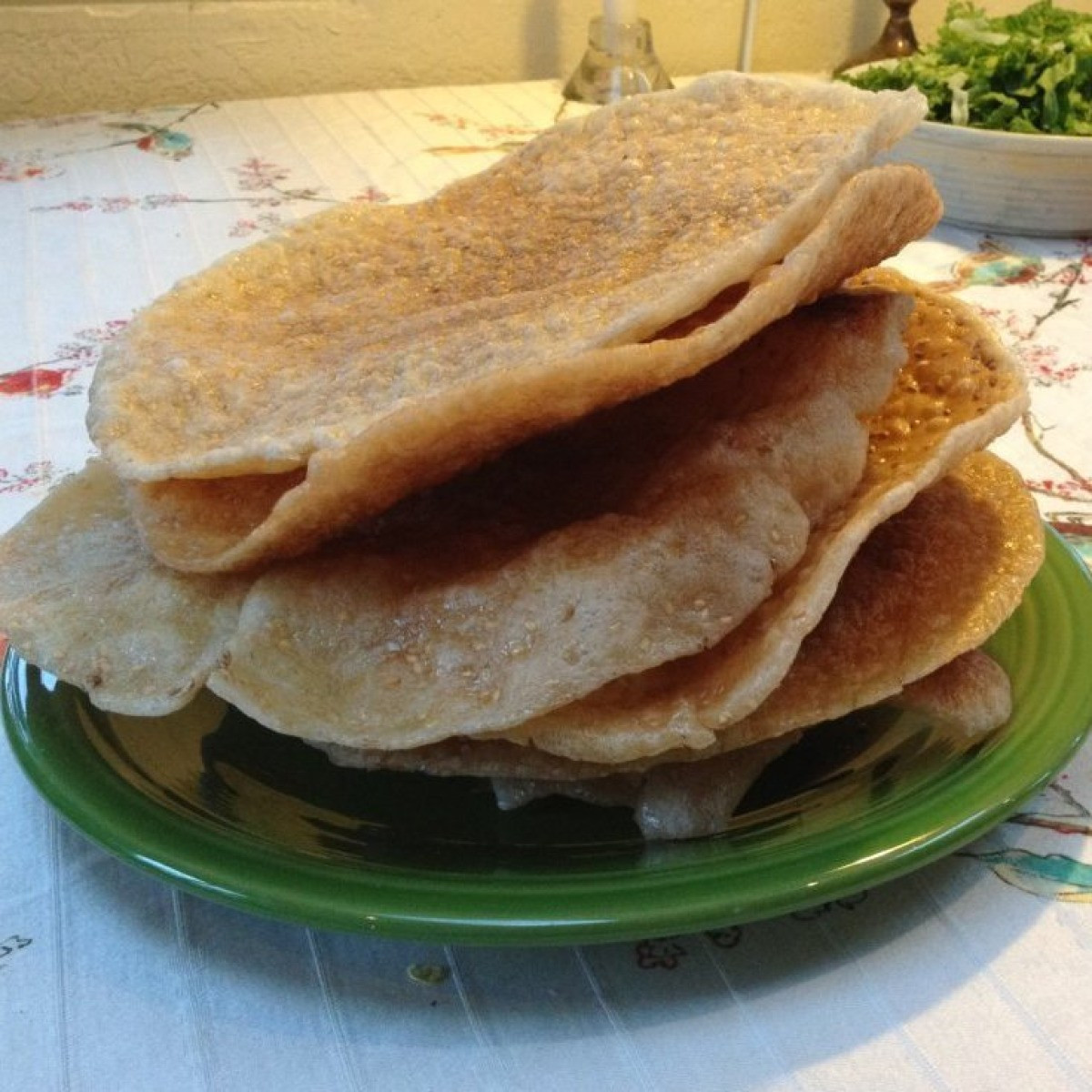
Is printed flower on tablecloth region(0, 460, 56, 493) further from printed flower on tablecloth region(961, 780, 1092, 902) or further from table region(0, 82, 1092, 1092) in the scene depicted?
printed flower on tablecloth region(961, 780, 1092, 902)

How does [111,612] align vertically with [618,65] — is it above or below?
above

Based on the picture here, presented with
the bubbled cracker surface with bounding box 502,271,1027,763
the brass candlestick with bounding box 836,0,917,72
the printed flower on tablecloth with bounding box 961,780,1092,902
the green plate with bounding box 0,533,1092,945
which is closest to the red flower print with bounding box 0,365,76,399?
the green plate with bounding box 0,533,1092,945

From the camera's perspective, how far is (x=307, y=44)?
266 centimetres

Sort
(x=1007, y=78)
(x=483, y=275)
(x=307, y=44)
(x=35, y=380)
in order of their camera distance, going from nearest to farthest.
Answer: (x=483, y=275), (x=35, y=380), (x=1007, y=78), (x=307, y=44)

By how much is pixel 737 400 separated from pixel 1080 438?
680 mm

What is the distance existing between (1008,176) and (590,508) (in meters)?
1.29

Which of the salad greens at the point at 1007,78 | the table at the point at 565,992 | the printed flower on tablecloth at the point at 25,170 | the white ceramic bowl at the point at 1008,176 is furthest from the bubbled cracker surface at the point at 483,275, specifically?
the printed flower on tablecloth at the point at 25,170

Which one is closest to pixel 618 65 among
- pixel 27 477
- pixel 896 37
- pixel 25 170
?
pixel 896 37

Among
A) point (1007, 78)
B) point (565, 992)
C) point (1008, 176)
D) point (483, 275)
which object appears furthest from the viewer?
point (1007, 78)

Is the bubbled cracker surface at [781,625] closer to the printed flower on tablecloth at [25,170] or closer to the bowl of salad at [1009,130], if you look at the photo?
the bowl of salad at [1009,130]

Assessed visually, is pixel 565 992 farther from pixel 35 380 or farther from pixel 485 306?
pixel 35 380

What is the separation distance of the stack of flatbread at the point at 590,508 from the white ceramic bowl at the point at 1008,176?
971 mm

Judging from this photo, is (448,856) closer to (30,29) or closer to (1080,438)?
(1080,438)

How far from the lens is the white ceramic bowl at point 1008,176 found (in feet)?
5.73
